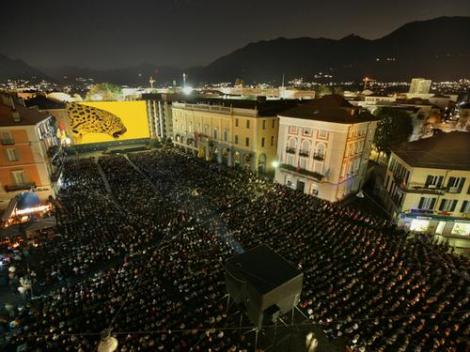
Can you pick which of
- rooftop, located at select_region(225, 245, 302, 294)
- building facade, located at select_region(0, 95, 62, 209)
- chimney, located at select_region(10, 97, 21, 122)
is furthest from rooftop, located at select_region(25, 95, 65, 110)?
rooftop, located at select_region(225, 245, 302, 294)

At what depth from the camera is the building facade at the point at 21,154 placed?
84.8ft

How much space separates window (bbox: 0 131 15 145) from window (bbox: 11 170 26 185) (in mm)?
3232

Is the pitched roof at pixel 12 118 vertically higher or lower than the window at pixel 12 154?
higher

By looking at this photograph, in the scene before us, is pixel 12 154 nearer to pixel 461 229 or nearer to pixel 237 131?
pixel 237 131

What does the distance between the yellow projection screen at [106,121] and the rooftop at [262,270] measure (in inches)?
2099

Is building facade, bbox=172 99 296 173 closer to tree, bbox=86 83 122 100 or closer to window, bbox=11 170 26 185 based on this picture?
window, bbox=11 170 26 185

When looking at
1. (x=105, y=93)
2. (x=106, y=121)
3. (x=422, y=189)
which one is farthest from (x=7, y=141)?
(x=105, y=93)

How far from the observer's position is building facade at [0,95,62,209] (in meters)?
25.9

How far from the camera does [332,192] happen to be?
3055 cm

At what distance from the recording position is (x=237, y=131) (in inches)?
1635

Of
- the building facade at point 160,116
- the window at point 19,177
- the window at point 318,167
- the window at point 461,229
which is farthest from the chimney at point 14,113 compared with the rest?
the window at point 461,229

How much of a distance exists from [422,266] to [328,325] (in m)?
9.69

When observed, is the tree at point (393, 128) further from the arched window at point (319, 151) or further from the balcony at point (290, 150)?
the balcony at point (290, 150)

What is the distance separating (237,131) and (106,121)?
32.8m
